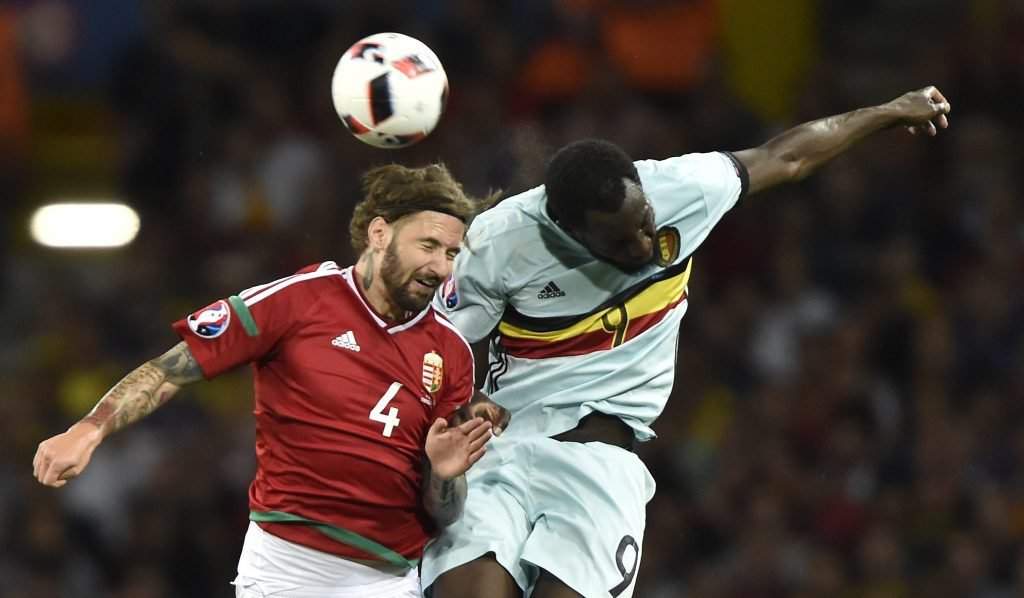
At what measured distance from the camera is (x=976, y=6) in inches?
415

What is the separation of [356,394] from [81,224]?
6.41 metres

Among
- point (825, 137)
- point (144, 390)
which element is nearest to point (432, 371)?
point (144, 390)

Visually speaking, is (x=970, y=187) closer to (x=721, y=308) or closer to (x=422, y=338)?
(x=721, y=308)

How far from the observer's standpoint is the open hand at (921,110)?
548cm

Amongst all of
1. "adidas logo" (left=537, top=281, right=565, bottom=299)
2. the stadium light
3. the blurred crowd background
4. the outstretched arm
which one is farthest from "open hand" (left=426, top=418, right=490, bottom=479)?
the stadium light

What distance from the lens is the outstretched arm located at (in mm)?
5344

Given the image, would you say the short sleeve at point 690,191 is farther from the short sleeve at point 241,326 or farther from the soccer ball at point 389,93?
the short sleeve at point 241,326

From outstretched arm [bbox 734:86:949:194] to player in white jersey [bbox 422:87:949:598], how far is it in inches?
4.0

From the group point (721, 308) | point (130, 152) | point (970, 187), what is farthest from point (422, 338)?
point (130, 152)

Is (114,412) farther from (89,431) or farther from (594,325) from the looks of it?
(594,325)

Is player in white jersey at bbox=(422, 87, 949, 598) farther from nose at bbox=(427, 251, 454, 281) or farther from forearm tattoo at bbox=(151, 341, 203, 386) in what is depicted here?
forearm tattoo at bbox=(151, 341, 203, 386)

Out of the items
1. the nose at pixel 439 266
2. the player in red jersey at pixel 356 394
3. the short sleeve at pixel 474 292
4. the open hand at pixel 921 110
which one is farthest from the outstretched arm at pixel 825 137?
the nose at pixel 439 266

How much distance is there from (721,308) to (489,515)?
4.63m

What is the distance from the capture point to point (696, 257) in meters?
9.59
